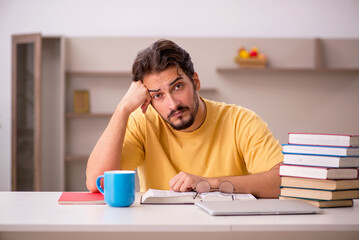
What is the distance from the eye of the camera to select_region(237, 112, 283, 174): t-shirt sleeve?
170 cm

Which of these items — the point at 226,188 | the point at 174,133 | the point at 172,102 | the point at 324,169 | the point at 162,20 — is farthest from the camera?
the point at 162,20

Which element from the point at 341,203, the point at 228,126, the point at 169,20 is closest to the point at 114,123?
the point at 228,126

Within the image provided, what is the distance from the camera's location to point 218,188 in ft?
4.86

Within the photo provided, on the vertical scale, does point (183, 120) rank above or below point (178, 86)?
below

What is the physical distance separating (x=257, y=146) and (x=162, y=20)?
327cm

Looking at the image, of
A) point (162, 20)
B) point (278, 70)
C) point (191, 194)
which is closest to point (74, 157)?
point (162, 20)

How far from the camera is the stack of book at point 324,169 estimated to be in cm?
123

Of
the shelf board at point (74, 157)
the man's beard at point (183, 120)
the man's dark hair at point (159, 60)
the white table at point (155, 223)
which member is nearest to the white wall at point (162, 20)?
the shelf board at point (74, 157)

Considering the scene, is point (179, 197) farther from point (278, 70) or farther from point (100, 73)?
point (278, 70)

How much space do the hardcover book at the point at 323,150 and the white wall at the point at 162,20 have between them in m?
3.57

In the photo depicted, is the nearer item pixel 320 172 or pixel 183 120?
pixel 320 172

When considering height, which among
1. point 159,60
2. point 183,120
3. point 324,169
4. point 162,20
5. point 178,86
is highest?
point 162,20

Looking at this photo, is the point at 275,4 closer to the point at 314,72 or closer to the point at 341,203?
the point at 314,72

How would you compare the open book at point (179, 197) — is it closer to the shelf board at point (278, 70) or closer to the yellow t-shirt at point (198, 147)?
the yellow t-shirt at point (198, 147)
